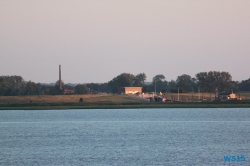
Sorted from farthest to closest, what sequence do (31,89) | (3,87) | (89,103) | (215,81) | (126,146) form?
(215,81), (31,89), (3,87), (89,103), (126,146)

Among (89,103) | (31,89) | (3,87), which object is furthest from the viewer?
(31,89)

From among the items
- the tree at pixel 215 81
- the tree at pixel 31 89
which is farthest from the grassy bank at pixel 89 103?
the tree at pixel 215 81

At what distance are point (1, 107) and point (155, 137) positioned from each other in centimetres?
6675

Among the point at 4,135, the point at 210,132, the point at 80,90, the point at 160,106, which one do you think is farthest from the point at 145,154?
the point at 80,90

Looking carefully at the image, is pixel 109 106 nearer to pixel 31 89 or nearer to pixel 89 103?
pixel 89 103

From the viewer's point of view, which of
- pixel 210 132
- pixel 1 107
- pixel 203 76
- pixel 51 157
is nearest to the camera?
pixel 51 157

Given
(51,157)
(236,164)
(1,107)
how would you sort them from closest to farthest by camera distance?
(236,164)
(51,157)
(1,107)

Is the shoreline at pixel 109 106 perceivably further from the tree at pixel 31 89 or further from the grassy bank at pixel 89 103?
the tree at pixel 31 89

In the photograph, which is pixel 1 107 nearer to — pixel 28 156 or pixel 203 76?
pixel 28 156

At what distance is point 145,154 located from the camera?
36156mm

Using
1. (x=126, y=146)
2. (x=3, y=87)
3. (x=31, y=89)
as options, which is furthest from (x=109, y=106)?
(x=126, y=146)

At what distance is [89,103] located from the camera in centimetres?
11950

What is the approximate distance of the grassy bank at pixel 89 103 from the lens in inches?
4313

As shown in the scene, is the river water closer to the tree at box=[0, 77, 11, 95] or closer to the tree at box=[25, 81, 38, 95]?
the tree at box=[0, 77, 11, 95]
